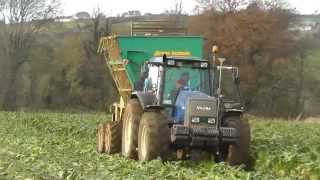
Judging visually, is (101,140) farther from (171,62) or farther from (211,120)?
(211,120)

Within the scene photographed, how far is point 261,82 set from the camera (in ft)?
161

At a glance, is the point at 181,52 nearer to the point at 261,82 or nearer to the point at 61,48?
the point at 261,82

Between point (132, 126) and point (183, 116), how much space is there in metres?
1.39

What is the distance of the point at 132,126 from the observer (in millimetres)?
13180

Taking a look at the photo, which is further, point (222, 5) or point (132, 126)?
point (222, 5)

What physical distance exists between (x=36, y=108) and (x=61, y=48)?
7.96 meters

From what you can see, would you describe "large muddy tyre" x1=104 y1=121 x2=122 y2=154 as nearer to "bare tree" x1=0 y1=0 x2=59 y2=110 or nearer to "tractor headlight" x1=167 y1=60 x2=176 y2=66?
"tractor headlight" x1=167 y1=60 x2=176 y2=66

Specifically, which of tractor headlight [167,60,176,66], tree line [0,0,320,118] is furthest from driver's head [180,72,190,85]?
tree line [0,0,320,118]

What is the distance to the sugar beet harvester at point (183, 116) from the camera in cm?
1173

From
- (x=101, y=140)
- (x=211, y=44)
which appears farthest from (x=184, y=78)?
(x=211, y=44)

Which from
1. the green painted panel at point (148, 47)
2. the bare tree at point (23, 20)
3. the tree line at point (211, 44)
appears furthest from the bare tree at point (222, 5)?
the green painted panel at point (148, 47)

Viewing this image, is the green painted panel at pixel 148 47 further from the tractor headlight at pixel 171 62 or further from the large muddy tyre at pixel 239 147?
the large muddy tyre at pixel 239 147

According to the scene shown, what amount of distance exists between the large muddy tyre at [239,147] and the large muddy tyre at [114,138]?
11.8 ft

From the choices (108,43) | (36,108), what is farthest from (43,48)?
(108,43)
